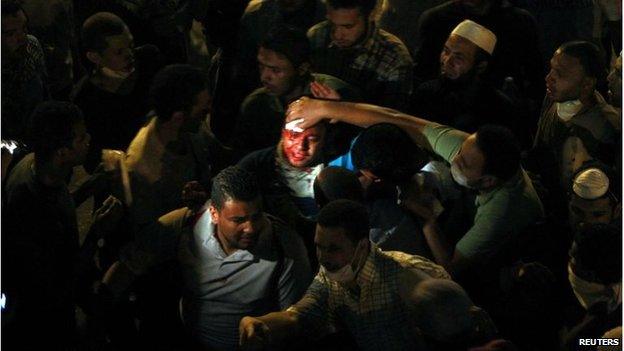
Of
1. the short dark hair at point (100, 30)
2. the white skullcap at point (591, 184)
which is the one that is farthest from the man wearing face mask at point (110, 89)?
the white skullcap at point (591, 184)

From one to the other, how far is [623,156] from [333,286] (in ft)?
6.07

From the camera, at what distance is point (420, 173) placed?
7.07 metres

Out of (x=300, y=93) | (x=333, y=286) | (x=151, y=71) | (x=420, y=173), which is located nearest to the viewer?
(x=333, y=286)

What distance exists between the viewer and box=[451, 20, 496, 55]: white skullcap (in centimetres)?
805

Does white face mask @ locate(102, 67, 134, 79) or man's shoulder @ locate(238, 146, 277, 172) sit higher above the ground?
white face mask @ locate(102, 67, 134, 79)

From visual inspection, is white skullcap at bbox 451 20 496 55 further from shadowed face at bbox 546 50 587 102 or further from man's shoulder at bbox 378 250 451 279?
man's shoulder at bbox 378 250 451 279

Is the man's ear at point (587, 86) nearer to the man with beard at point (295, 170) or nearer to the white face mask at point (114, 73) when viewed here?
the man with beard at point (295, 170)

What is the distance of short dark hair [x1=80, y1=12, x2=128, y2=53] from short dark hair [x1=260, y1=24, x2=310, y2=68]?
767 millimetres

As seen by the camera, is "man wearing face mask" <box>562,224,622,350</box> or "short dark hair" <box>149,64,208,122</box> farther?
"short dark hair" <box>149,64,208,122</box>

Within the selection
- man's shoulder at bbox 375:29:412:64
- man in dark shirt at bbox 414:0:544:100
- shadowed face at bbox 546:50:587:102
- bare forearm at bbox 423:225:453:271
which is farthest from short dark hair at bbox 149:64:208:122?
shadowed face at bbox 546:50:587:102

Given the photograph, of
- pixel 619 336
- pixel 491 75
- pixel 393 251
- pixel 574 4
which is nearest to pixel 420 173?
pixel 393 251

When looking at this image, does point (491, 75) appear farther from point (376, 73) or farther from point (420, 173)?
point (420, 173)

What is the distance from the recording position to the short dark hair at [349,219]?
6445mm

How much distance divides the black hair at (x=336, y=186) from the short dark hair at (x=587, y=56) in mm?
1507
